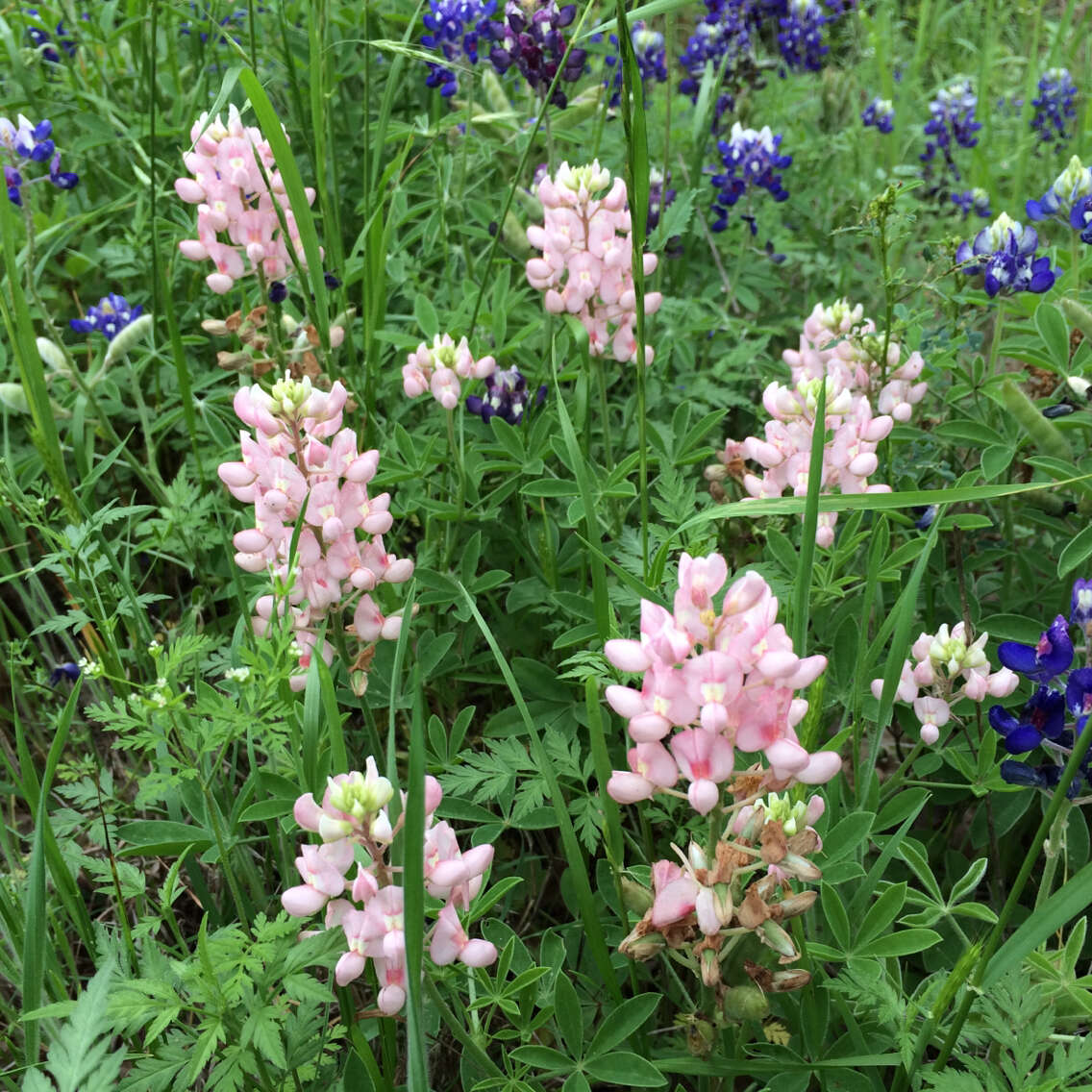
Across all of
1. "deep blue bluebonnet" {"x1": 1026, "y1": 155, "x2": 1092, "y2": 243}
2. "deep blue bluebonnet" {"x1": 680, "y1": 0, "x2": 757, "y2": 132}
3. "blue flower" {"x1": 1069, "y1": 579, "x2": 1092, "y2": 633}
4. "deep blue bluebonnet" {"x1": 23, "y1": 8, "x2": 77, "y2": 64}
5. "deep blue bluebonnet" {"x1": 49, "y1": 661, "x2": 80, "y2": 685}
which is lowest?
"deep blue bluebonnet" {"x1": 49, "y1": 661, "x2": 80, "y2": 685}

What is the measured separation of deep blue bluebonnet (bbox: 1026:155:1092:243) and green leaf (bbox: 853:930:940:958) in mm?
1754

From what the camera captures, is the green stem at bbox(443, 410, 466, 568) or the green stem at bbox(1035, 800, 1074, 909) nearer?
the green stem at bbox(1035, 800, 1074, 909)

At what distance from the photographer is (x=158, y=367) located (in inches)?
121

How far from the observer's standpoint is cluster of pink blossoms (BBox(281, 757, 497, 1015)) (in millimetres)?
1260

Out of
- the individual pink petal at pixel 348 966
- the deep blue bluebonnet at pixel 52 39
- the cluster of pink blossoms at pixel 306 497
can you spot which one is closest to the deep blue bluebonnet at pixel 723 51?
the deep blue bluebonnet at pixel 52 39

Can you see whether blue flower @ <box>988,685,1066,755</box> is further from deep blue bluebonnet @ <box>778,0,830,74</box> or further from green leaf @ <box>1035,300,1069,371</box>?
deep blue bluebonnet @ <box>778,0,830,74</box>

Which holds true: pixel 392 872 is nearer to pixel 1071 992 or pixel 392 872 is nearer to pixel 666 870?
pixel 666 870

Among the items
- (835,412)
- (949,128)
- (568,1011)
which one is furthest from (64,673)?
(949,128)

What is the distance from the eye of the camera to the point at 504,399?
2506 mm

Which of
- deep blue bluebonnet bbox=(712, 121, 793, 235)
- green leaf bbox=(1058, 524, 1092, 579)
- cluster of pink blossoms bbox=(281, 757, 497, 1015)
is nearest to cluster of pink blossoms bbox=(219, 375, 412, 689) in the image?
cluster of pink blossoms bbox=(281, 757, 497, 1015)

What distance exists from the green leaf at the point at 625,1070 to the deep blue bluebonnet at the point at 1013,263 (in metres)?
1.69

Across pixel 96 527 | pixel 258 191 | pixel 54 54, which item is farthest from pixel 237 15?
pixel 96 527

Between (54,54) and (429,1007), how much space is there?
3.61 m

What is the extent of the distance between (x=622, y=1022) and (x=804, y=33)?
3.92 m
